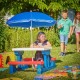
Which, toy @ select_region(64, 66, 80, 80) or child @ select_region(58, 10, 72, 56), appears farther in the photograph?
child @ select_region(58, 10, 72, 56)

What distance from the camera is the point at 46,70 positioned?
11.0 m

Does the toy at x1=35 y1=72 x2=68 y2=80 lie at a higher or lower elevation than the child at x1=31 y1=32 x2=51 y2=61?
lower

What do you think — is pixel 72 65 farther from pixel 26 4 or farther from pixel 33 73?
pixel 26 4

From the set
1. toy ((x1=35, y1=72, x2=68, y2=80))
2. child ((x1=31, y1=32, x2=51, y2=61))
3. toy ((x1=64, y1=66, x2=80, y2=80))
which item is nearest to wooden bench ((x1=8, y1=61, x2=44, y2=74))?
toy ((x1=35, y1=72, x2=68, y2=80))

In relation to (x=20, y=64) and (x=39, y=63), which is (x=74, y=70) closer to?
(x=39, y=63)

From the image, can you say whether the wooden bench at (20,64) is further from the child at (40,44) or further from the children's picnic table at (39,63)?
the child at (40,44)

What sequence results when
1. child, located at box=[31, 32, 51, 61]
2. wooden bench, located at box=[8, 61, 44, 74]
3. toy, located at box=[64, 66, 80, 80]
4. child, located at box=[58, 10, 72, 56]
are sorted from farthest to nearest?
child, located at box=[58, 10, 72, 56], child, located at box=[31, 32, 51, 61], wooden bench, located at box=[8, 61, 44, 74], toy, located at box=[64, 66, 80, 80]

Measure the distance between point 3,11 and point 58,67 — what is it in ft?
36.6

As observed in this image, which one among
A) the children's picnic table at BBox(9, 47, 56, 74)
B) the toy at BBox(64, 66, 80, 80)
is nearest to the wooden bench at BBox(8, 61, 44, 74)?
the children's picnic table at BBox(9, 47, 56, 74)

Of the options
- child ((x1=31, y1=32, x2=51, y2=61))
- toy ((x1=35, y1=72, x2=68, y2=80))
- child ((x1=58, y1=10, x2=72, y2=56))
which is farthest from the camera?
child ((x1=58, y1=10, x2=72, y2=56))

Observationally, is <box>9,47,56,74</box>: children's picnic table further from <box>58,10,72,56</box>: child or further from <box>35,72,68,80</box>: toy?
<box>58,10,72,56</box>: child

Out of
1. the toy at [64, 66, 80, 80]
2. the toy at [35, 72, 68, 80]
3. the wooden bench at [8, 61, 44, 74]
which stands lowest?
the toy at [35, 72, 68, 80]

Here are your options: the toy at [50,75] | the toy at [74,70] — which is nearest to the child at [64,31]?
the toy at [74,70]

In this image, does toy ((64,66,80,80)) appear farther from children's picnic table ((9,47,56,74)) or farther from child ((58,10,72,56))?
child ((58,10,72,56))
